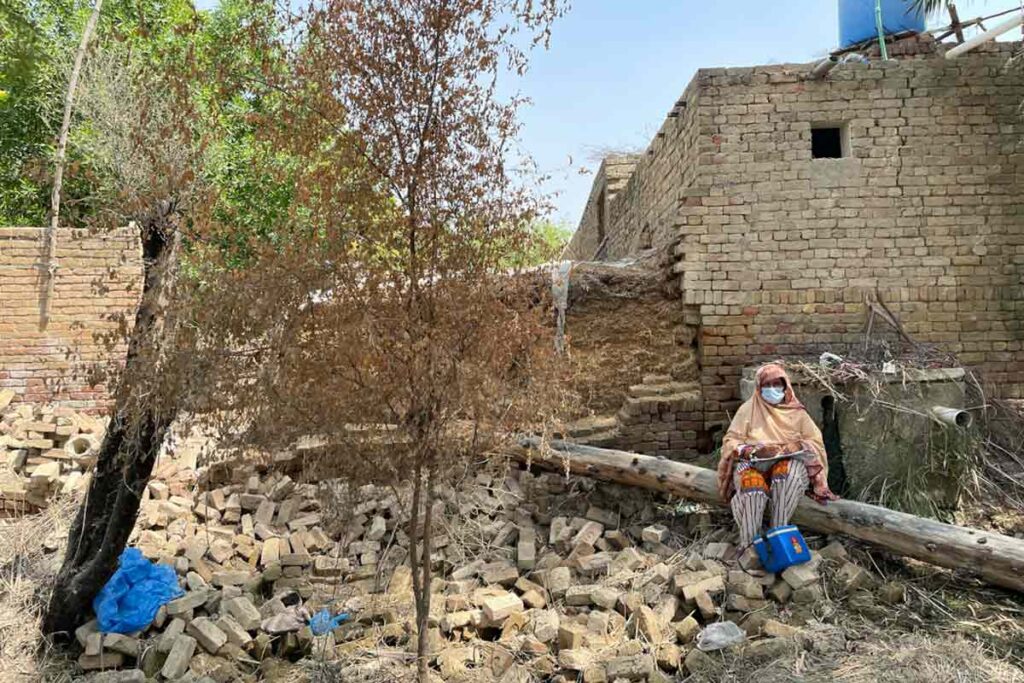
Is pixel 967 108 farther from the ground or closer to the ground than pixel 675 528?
farther from the ground

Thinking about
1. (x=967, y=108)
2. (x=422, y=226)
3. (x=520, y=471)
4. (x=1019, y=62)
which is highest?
(x=1019, y=62)

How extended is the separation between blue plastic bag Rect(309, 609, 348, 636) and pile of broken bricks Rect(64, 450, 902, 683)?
0.06m

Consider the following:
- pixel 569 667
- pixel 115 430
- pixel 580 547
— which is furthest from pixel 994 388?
pixel 115 430

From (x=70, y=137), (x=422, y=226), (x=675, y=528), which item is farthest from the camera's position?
(x=70, y=137)

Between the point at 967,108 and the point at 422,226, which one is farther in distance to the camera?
the point at 967,108

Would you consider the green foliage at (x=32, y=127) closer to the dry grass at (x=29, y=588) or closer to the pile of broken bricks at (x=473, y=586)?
the dry grass at (x=29, y=588)

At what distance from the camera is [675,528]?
18.4 ft

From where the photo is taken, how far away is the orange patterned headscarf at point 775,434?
4914mm

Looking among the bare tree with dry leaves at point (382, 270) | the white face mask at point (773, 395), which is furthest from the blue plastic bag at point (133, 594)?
the white face mask at point (773, 395)

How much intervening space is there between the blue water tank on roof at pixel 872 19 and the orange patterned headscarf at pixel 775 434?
5052 mm

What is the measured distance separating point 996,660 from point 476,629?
2.97 metres

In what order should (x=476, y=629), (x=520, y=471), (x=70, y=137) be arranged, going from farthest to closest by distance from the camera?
(x=70, y=137)
(x=520, y=471)
(x=476, y=629)

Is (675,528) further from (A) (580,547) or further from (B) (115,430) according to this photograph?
(B) (115,430)

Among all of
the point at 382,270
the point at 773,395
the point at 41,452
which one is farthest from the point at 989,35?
the point at 41,452
